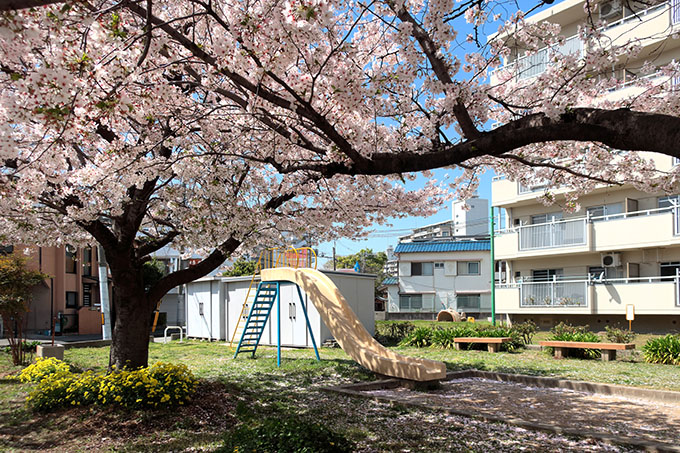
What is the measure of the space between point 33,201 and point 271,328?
11.6m

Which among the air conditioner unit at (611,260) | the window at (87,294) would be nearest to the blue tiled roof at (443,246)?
the air conditioner unit at (611,260)

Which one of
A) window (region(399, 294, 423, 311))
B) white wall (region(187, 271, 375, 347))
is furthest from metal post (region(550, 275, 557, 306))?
window (region(399, 294, 423, 311))

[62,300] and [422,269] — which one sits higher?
[422,269]

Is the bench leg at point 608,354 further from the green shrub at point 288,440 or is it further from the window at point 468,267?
the window at point 468,267

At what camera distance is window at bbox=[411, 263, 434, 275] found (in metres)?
40.6

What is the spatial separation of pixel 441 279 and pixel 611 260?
2082cm

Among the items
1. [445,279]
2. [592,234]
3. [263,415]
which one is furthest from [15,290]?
[445,279]

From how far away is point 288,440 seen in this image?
14.3ft

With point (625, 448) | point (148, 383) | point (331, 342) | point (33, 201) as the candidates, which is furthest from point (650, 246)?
point (33, 201)

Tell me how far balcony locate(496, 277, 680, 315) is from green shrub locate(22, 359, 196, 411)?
16294 mm

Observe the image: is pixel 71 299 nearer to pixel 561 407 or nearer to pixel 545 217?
pixel 545 217

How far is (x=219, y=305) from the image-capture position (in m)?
21.0

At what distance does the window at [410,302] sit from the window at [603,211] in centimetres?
2112

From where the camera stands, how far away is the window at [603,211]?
65.2 feet
